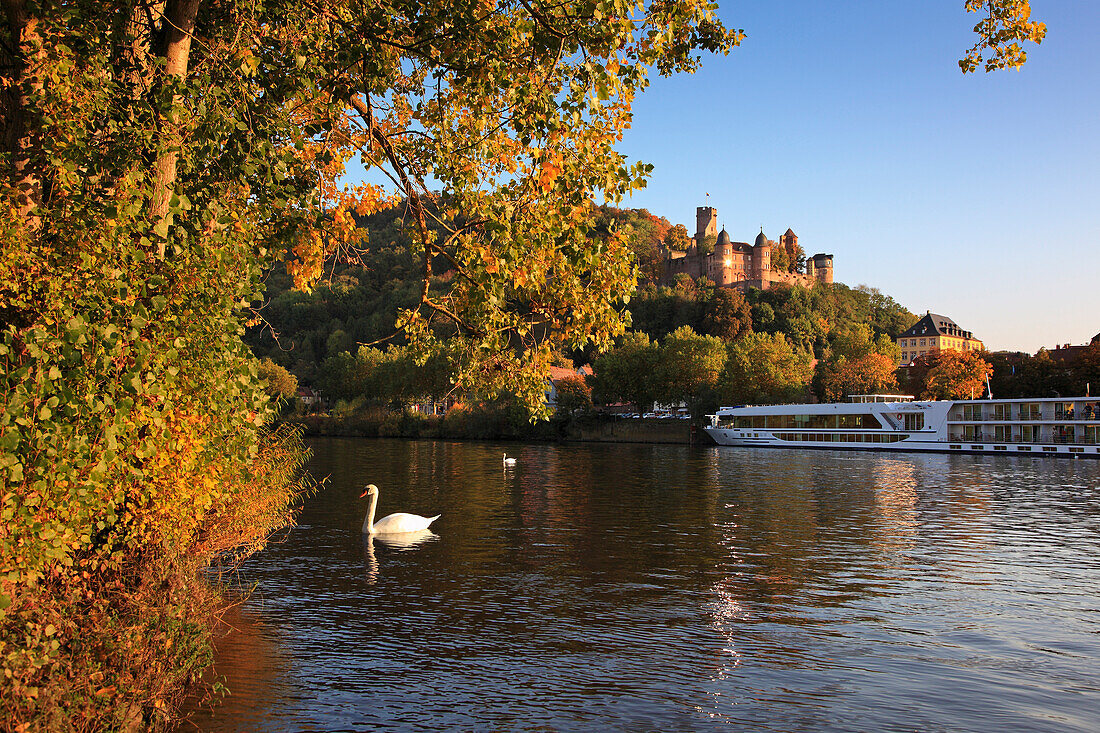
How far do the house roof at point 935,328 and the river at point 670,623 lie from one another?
146m

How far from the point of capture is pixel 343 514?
1032 inches

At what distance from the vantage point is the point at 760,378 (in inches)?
3989

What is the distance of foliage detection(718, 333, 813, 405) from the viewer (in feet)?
331

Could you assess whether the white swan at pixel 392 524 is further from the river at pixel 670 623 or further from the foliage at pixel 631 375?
the foliage at pixel 631 375

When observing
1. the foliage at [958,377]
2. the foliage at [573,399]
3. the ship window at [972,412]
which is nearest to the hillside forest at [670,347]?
the foliage at [573,399]

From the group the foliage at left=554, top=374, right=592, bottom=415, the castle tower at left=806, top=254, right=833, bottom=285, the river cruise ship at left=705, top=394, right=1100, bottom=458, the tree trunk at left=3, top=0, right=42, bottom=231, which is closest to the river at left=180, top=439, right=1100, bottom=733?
the tree trunk at left=3, top=0, right=42, bottom=231

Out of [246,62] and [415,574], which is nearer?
[246,62]

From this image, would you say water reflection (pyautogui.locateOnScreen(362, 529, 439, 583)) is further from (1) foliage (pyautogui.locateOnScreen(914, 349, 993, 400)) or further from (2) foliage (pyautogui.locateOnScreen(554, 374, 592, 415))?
(1) foliage (pyautogui.locateOnScreen(914, 349, 993, 400))

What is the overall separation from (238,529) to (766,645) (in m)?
7.79

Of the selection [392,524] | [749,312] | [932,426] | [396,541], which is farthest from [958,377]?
[396,541]

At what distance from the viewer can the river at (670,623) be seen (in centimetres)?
986

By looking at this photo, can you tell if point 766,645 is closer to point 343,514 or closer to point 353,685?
point 353,685

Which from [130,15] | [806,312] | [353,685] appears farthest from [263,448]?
[806,312]

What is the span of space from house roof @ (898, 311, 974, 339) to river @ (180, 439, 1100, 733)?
146 metres
